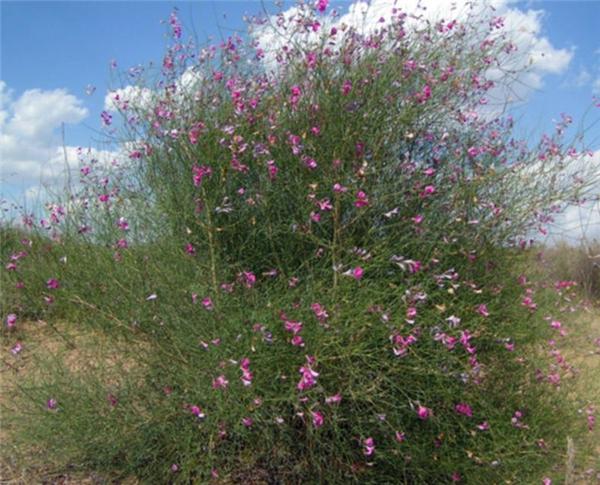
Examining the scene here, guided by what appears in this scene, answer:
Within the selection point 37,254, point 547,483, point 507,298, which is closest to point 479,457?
point 547,483

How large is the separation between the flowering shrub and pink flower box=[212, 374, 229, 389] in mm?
62

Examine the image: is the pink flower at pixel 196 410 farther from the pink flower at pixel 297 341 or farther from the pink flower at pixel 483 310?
the pink flower at pixel 483 310

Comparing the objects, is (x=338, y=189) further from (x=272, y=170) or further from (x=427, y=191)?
(x=427, y=191)

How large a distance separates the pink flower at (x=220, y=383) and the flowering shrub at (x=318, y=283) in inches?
2.4

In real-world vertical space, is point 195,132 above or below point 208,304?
above

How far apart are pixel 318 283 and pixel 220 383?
1.89 feet

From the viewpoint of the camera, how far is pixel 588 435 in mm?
3746

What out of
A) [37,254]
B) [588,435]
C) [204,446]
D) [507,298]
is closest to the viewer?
[204,446]

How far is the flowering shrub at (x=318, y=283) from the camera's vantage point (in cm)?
283

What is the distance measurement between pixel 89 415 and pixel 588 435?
8.81 feet

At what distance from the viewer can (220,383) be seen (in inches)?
105

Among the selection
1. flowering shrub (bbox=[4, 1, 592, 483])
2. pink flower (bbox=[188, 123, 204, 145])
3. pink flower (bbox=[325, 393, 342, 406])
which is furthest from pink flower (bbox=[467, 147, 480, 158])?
pink flower (bbox=[325, 393, 342, 406])

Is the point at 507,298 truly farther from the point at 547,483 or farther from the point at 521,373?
the point at 547,483

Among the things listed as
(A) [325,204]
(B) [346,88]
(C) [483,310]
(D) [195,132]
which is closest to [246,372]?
(A) [325,204]
